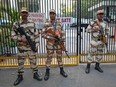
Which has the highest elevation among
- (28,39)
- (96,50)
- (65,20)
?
(65,20)

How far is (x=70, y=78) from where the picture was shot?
17.7 ft

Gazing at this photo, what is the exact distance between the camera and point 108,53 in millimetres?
6691

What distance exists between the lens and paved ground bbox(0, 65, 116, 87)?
16.3ft

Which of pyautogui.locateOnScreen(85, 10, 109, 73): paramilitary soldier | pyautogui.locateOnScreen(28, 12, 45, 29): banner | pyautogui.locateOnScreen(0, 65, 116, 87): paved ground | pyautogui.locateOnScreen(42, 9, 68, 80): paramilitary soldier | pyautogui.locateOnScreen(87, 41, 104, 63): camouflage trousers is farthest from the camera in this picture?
pyautogui.locateOnScreen(28, 12, 45, 29): banner

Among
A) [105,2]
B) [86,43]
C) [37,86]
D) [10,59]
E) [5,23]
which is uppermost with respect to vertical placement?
[105,2]

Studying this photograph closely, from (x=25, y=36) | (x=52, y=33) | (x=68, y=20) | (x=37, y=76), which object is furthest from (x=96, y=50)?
(x=25, y=36)

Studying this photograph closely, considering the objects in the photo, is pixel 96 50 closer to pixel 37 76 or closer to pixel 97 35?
pixel 97 35

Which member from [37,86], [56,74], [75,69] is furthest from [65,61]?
[37,86]

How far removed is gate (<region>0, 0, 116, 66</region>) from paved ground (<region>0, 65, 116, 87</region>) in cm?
45

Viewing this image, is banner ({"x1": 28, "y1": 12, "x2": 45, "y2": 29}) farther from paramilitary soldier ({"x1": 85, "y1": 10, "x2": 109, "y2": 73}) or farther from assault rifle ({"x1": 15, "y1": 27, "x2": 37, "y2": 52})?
paramilitary soldier ({"x1": 85, "y1": 10, "x2": 109, "y2": 73})

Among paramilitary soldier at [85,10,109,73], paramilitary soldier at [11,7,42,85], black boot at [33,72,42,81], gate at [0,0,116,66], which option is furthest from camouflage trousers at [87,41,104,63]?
paramilitary soldier at [11,7,42,85]

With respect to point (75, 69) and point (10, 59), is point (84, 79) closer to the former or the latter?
point (75, 69)

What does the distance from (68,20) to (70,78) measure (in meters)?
1.79

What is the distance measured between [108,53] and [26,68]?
8.85 ft
